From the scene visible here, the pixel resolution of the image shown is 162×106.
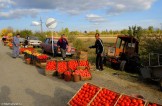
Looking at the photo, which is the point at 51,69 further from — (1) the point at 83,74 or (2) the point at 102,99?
(2) the point at 102,99

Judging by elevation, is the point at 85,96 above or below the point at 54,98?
above

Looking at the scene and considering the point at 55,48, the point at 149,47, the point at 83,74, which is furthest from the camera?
the point at 55,48

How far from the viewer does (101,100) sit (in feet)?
23.6

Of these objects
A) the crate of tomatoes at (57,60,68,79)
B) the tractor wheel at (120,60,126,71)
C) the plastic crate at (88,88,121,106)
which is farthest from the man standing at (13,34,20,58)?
the plastic crate at (88,88,121,106)

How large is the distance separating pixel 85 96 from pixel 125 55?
34.9 ft

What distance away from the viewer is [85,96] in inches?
301

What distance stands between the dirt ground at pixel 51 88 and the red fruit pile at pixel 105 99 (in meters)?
1.54

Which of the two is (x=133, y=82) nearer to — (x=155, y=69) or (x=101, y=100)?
(x=155, y=69)

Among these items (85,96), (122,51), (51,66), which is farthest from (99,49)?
(85,96)

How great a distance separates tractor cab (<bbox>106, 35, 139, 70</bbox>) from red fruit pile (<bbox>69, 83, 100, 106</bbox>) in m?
9.37

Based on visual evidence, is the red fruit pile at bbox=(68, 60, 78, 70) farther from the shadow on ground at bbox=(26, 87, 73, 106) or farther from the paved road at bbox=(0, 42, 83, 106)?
the shadow on ground at bbox=(26, 87, 73, 106)

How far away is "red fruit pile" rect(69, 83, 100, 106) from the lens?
745cm

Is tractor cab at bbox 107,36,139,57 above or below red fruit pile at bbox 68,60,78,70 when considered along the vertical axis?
above

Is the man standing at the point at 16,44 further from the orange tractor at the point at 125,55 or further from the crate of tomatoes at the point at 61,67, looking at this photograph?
the crate of tomatoes at the point at 61,67
